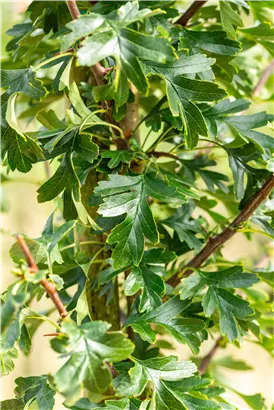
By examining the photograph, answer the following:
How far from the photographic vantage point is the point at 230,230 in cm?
58

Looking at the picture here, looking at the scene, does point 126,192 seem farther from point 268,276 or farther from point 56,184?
point 268,276

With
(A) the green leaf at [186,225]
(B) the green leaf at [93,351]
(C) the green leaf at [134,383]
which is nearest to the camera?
(B) the green leaf at [93,351]

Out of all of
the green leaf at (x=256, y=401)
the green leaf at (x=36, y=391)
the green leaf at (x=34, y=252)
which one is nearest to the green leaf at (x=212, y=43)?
the green leaf at (x=34, y=252)

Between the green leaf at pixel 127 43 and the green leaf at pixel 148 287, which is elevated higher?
the green leaf at pixel 127 43

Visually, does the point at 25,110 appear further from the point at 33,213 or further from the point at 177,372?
the point at 33,213

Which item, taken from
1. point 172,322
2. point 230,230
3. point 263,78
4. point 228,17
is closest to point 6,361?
point 172,322

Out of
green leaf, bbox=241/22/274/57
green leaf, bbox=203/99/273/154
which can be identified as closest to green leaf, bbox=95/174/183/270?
green leaf, bbox=203/99/273/154

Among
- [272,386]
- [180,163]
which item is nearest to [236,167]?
[180,163]

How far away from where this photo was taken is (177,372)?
477mm

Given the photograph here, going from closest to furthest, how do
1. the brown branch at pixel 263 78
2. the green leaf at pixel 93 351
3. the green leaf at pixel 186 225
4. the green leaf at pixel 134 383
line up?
the green leaf at pixel 93 351
the green leaf at pixel 134 383
the green leaf at pixel 186 225
the brown branch at pixel 263 78

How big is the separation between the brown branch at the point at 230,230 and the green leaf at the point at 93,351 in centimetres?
24

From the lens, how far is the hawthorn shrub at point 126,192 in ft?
1.24

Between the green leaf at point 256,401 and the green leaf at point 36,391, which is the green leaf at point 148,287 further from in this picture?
the green leaf at point 256,401

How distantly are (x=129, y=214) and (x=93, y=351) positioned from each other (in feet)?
0.50
